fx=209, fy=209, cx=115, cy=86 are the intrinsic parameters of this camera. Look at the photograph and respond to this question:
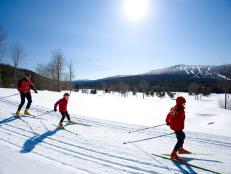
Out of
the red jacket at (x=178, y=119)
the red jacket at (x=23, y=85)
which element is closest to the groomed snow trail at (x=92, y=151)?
the red jacket at (x=178, y=119)

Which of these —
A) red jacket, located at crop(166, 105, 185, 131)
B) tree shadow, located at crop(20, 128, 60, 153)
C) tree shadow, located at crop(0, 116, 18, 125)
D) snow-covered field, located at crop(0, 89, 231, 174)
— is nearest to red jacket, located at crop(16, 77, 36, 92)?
tree shadow, located at crop(0, 116, 18, 125)

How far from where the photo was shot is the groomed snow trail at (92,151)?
4.78m

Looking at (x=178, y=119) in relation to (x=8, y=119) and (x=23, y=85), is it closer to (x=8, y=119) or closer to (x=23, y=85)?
(x=8, y=119)

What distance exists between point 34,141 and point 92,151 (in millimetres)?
1936

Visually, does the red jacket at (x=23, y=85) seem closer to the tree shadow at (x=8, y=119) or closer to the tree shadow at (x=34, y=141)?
the tree shadow at (x=8, y=119)

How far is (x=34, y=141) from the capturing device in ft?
21.3

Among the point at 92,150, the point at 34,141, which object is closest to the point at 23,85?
the point at 34,141

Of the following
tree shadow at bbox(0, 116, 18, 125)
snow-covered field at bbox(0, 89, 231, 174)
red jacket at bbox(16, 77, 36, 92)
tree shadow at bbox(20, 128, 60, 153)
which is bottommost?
snow-covered field at bbox(0, 89, 231, 174)

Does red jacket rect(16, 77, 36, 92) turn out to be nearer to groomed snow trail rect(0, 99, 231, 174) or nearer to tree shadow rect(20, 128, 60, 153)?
groomed snow trail rect(0, 99, 231, 174)

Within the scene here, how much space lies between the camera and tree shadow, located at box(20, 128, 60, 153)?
5.71m

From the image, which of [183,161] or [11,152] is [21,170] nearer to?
[11,152]

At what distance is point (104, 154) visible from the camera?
5801 mm

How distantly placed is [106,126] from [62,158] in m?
4.53

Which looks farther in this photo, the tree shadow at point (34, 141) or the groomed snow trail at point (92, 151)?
the tree shadow at point (34, 141)
